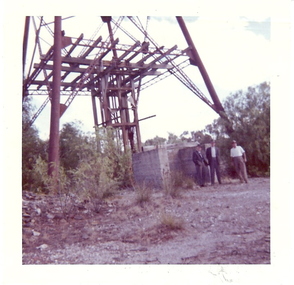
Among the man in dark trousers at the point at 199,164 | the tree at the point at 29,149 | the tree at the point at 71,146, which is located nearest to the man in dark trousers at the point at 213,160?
the man in dark trousers at the point at 199,164

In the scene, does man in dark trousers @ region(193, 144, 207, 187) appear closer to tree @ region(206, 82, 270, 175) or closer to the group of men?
the group of men

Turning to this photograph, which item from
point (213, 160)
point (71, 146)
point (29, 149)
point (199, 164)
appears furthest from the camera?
point (199, 164)

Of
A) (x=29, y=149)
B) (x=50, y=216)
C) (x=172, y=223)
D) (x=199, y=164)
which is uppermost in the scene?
(x=29, y=149)

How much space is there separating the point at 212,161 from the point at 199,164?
0.39m

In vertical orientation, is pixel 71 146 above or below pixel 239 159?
above

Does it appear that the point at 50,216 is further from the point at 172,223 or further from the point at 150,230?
the point at 172,223

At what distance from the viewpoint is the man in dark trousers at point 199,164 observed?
26.9ft

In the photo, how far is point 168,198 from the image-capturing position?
6441 mm

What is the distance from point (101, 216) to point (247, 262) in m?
3.03

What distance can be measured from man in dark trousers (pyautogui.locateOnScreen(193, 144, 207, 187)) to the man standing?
109cm

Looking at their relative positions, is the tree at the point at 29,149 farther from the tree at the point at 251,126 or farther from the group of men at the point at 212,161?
the tree at the point at 251,126

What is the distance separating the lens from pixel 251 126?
716 centimetres

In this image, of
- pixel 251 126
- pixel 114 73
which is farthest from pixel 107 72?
pixel 251 126
